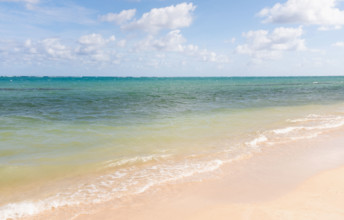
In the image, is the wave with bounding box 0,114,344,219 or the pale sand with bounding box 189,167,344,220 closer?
the pale sand with bounding box 189,167,344,220

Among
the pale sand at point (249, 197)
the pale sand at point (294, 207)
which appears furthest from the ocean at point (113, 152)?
the pale sand at point (294, 207)

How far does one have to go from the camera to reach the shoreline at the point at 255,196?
489 centimetres

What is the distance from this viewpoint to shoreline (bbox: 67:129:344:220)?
4.89 meters

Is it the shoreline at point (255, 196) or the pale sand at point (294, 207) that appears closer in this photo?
the pale sand at point (294, 207)

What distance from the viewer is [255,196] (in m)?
5.59

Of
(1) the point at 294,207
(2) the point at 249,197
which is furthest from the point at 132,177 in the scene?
(1) the point at 294,207

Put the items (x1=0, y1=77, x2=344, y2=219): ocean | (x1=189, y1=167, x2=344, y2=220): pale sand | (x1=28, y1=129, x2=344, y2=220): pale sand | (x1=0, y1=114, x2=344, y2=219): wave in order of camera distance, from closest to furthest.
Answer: (x1=189, y1=167, x2=344, y2=220): pale sand < (x1=28, y1=129, x2=344, y2=220): pale sand < (x1=0, y1=114, x2=344, y2=219): wave < (x1=0, y1=77, x2=344, y2=219): ocean

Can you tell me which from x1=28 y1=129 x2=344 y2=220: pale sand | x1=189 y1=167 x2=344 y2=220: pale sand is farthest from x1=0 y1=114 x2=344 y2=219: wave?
x1=189 y1=167 x2=344 y2=220: pale sand

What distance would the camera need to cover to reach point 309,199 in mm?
5398

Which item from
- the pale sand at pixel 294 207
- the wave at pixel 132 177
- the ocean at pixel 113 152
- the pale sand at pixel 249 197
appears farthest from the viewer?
the ocean at pixel 113 152

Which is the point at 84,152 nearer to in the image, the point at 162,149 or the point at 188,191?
the point at 162,149

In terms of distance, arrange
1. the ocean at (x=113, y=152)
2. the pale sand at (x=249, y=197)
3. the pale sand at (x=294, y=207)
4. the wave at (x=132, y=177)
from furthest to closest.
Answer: the ocean at (x=113, y=152)
the wave at (x=132, y=177)
the pale sand at (x=249, y=197)
the pale sand at (x=294, y=207)

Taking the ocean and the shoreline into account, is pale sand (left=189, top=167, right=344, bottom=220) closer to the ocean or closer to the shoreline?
the shoreline

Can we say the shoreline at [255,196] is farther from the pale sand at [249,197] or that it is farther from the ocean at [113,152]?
the ocean at [113,152]
